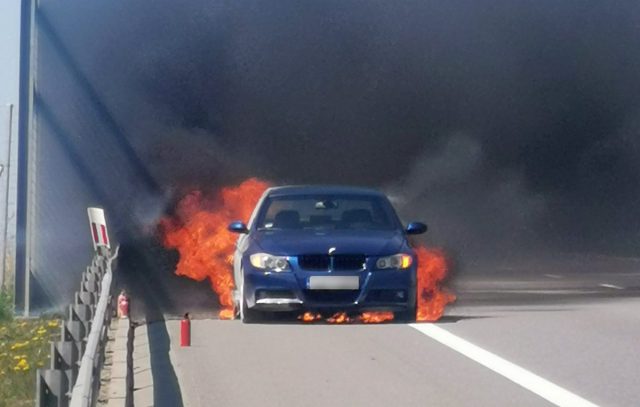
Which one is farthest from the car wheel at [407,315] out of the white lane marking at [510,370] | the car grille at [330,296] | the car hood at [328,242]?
the car grille at [330,296]

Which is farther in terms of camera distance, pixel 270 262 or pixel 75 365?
pixel 270 262

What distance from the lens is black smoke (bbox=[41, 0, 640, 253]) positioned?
74.9 feet

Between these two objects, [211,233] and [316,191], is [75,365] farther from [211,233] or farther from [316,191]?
[211,233]

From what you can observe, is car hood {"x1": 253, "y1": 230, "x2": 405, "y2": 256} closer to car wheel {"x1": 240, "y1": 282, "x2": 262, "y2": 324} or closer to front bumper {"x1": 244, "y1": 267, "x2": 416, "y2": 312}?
front bumper {"x1": 244, "y1": 267, "x2": 416, "y2": 312}

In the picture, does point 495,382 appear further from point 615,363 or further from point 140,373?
point 140,373

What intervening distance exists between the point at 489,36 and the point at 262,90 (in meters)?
3.67

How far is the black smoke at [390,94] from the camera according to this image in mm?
22844

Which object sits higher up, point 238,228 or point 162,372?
point 238,228

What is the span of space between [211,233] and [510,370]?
356 inches

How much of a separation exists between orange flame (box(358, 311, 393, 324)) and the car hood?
61 cm

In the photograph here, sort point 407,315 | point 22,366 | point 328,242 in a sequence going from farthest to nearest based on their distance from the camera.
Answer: point 407,315 → point 328,242 → point 22,366

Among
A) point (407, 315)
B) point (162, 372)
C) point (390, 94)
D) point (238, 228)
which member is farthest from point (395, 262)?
point (390, 94)

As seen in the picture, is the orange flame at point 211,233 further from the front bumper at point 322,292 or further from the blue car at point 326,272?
the front bumper at point 322,292

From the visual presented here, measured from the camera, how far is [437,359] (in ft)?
46.4
